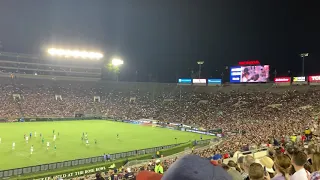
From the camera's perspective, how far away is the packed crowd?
5659 centimetres

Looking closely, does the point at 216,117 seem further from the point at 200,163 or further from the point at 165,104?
the point at 200,163

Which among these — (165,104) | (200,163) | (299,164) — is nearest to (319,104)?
(165,104)

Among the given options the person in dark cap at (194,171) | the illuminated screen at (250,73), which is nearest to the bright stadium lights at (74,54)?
the illuminated screen at (250,73)

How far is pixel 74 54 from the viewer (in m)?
96.1

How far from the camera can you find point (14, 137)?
3972 centimetres

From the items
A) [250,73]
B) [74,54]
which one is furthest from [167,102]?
[74,54]

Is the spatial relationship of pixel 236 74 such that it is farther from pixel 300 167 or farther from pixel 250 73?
pixel 300 167

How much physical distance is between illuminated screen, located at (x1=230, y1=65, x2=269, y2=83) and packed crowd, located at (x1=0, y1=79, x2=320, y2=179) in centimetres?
426

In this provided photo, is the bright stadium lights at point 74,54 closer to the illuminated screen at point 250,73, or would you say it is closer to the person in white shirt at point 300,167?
the illuminated screen at point 250,73

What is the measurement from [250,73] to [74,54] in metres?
58.6

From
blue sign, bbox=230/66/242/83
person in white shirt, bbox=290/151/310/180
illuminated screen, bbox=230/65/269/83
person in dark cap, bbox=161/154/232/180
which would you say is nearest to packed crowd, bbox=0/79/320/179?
illuminated screen, bbox=230/65/269/83

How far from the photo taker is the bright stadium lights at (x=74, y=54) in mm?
92000

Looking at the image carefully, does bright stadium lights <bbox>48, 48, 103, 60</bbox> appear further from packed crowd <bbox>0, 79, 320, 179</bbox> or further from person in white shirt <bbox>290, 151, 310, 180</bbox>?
person in white shirt <bbox>290, 151, 310, 180</bbox>

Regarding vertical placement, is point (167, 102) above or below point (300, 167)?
below
